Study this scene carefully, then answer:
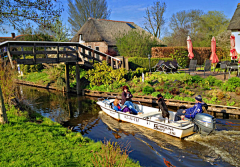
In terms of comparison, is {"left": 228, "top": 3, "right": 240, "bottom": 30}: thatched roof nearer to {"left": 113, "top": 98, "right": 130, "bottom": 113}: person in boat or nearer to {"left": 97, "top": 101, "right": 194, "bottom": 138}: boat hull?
{"left": 113, "top": 98, "right": 130, "bottom": 113}: person in boat

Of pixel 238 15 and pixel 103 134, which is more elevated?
pixel 238 15

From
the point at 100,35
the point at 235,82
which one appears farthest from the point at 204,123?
the point at 100,35

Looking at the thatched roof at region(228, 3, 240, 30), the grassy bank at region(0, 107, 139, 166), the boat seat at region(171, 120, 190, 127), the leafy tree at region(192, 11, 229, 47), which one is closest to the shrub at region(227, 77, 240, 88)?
the boat seat at region(171, 120, 190, 127)

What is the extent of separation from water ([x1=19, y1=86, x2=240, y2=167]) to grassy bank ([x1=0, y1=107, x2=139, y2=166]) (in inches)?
55.1

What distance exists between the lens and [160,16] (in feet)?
132

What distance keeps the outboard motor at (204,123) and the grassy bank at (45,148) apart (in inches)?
140

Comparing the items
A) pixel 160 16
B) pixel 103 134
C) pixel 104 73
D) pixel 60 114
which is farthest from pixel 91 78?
pixel 160 16

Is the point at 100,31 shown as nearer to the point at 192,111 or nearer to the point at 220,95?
the point at 220,95

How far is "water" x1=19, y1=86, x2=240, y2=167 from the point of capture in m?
6.71

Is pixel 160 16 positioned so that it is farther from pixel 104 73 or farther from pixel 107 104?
pixel 107 104

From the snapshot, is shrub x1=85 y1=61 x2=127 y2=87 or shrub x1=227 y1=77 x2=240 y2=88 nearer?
shrub x1=227 y1=77 x2=240 y2=88

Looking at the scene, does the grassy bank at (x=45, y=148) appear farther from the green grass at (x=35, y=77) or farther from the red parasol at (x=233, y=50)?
the green grass at (x=35, y=77)

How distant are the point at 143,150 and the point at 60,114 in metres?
6.66

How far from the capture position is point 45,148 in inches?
238
